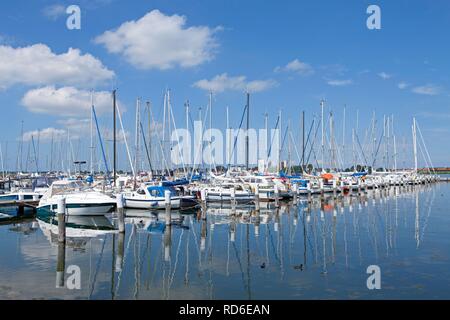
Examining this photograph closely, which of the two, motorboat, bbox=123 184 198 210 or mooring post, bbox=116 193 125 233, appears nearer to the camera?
mooring post, bbox=116 193 125 233

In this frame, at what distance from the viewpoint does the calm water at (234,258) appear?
44.1ft

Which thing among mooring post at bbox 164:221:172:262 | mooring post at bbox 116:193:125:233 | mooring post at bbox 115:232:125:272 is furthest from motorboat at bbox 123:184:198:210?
mooring post at bbox 115:232:125:272

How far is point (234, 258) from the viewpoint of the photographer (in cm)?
1819

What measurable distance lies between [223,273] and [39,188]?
3322 centimetres

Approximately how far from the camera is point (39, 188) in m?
42.8

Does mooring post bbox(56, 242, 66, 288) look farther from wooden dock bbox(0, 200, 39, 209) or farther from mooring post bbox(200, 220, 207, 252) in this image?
wooden dock bbox(0, 200, 39, 209)

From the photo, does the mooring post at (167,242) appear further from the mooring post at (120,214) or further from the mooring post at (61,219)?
the mooring post at (61,219)

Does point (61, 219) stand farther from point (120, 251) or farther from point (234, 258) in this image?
point (234, 258)

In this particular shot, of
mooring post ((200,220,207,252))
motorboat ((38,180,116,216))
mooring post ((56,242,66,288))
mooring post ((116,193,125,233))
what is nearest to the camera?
mooring post ((56,242,66,288))

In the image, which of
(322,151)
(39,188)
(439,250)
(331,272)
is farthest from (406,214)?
(322,151)

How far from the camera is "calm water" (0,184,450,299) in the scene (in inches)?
529

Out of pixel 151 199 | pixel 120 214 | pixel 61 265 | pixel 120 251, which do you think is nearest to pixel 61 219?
pixel 120 251

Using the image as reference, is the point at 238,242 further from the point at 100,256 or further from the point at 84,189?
the point at 84,189

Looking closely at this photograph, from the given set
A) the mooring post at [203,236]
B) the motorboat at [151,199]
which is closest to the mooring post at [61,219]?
the mooring post at [203,236]
